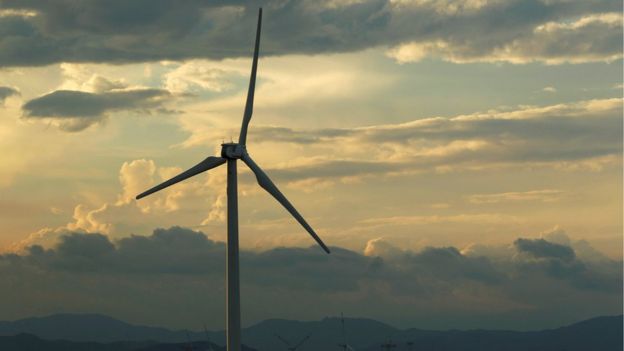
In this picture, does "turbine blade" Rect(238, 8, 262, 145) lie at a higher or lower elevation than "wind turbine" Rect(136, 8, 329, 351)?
higher

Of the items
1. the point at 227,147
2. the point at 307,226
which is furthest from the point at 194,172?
the point at 307,226

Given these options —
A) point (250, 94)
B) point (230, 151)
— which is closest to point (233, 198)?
point (230, 151)

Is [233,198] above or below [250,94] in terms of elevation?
below

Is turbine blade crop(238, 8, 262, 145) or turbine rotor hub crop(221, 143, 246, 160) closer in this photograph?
turbine rotor hub crop(221, 143, 246, 160)

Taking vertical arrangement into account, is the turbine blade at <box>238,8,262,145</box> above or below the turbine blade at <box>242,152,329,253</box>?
above

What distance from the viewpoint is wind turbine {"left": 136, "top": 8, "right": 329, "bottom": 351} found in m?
152

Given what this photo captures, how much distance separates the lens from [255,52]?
535ft

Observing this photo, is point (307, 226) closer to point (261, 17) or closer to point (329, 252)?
point (329, 252)

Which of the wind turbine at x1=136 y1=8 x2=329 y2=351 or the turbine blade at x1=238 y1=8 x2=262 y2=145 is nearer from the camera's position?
the wind turbine at x1=136 y1=8 x2=329 y2=351

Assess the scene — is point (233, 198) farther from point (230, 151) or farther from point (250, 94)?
point (250, 94)

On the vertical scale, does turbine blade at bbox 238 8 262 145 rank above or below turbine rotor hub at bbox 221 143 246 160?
above

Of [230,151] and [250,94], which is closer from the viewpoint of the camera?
[230,151]

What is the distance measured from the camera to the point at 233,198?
15338 cm

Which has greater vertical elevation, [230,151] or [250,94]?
[250,94]
